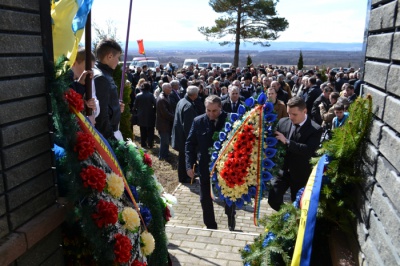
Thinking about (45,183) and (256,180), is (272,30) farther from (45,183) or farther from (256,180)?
(45,183)

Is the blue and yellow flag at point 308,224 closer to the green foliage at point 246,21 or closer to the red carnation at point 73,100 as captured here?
the red carnation at point 73,100

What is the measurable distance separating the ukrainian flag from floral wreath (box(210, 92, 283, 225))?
242cm

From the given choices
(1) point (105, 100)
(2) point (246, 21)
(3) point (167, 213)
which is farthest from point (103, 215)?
(2) point (246, 21)

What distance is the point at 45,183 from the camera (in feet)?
8.83

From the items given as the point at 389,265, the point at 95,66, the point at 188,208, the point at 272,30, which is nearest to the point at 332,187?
the point at 389,265

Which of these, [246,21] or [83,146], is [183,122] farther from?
[246,21]

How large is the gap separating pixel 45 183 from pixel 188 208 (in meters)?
4.60

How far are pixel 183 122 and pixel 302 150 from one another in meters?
3.54

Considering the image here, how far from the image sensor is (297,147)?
203 inches

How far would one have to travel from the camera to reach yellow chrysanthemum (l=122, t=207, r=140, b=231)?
3.06 meters

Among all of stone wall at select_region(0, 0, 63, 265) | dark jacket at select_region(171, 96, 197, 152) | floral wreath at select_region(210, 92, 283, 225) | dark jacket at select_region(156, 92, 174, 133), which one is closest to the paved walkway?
floral wreath at select_region(210, 92, 283, 225)

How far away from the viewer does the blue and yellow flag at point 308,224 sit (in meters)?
2.69

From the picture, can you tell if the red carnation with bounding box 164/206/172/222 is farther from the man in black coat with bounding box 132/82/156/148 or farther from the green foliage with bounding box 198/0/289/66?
the green foliage with bounding box 198/0/289/66

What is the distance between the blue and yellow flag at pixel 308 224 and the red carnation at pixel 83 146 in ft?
5.31
